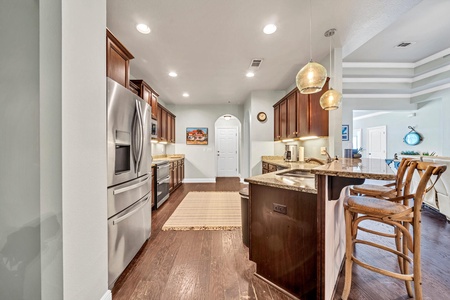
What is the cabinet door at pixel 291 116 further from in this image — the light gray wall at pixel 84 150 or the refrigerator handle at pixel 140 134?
the light gray wall at pixel 84 150

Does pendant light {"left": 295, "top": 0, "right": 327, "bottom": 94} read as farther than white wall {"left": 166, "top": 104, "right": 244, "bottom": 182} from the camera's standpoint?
No

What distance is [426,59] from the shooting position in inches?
146

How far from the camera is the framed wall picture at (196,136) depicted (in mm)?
6363

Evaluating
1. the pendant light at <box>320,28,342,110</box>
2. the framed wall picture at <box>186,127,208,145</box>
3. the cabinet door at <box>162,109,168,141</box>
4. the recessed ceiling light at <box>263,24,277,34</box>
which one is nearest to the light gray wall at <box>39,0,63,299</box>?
the recessed ceiling light at <box>263,24,277,34</box>

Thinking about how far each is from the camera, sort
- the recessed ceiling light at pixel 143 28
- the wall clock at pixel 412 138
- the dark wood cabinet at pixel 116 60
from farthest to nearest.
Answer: the wall clock at pixel 412 138
the recessed ceiling light at pixel 143 28
the dark wood cabinet at pixel 116 60

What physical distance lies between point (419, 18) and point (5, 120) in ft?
15.4

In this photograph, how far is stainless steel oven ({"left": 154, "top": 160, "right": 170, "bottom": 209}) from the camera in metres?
3.35

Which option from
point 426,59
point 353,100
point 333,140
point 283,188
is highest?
point 426,59

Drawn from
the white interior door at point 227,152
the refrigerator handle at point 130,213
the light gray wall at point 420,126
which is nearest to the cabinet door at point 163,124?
the refrigerator handle at point 130,213

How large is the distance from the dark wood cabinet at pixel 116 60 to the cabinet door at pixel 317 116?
2.92 metres

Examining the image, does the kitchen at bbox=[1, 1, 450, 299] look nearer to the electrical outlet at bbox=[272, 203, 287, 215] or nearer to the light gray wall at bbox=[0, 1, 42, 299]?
the light gray wall at bbox=[0, 1, 42, 299]

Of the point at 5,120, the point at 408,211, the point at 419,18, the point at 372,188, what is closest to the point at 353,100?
the point at 419,18

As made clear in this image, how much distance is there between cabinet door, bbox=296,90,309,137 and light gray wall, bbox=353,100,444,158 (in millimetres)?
4953

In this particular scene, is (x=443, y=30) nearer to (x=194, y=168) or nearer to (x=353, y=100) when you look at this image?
(x=353, y=100)
